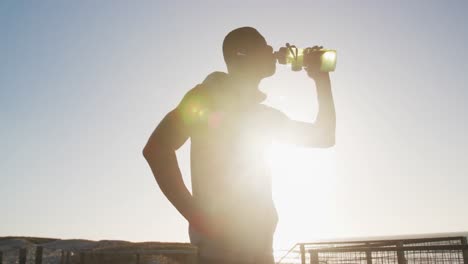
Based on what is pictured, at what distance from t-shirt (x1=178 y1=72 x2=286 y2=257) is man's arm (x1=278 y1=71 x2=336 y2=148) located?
10.0 inches

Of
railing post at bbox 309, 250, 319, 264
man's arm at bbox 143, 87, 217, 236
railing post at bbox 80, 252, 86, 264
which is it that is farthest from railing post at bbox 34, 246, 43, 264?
man's arm at bbox 143, 87, 217, 236

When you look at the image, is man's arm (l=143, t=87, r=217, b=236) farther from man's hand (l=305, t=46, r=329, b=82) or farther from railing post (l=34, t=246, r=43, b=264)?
railing post (l=34, t=246, r=43, b=264)

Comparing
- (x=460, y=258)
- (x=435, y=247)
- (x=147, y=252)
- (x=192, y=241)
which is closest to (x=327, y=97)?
(x=192, y=241)

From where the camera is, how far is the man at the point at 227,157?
4.58 ft

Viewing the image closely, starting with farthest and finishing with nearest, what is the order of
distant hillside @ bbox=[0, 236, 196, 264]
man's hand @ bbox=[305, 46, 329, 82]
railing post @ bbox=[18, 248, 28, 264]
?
railing post @ bbox=[18, 248, 28, 264]
distant hillside @ bbox=[0, 236, 196, 264]
man's hand @ bbox=[305, 46, 329, 82]

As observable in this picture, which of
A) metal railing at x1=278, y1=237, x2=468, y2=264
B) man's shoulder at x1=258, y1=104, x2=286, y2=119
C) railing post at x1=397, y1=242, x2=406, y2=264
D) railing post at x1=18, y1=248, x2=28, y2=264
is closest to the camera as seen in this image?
man's shoulder at x1=258, y1=104, x2=286, y2=119

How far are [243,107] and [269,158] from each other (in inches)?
9.3

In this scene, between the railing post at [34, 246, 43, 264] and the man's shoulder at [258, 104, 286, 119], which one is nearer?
the man's shoulder at [258, 104, 286, 119]

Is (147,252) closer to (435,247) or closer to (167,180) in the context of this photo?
(435,247)

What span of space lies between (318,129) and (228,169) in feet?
1.92

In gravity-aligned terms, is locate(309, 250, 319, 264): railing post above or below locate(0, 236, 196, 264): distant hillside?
above

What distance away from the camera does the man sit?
1.39m

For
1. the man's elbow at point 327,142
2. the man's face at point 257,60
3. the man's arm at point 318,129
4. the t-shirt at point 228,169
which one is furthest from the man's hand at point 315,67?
the t-shirt at point 228,169

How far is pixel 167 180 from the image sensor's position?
1.35m
